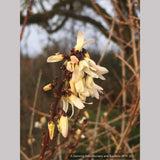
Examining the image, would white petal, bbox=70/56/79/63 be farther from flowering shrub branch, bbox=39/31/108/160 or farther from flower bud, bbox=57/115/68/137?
flower bud, bbox=57/115/68/137

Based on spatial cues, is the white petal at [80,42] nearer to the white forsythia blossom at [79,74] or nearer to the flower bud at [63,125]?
the white forsythia blossom at [79,74]

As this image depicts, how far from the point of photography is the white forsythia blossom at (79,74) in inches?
14.9

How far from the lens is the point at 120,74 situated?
3.98 ft

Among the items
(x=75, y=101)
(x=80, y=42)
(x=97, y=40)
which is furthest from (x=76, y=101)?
(x=97, y=40)

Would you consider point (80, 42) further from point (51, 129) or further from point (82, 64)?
point (51, 129)

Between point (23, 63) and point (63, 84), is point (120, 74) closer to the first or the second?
point (23, 63)

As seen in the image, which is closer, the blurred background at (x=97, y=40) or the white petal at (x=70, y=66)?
the white petal at (x=70, y=66)

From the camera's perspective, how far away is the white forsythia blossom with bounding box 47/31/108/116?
0.38 meters

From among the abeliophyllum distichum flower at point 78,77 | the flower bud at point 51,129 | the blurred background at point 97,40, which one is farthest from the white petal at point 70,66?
the blurred background at point 97,40

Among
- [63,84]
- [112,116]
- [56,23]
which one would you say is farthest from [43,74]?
[56,23]

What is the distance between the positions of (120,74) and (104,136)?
13.6 inches

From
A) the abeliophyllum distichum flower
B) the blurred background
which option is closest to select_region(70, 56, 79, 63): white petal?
the abeliophyllum distichum flower

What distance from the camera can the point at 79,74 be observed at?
0.38 meters

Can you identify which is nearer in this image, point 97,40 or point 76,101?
point 76,101
